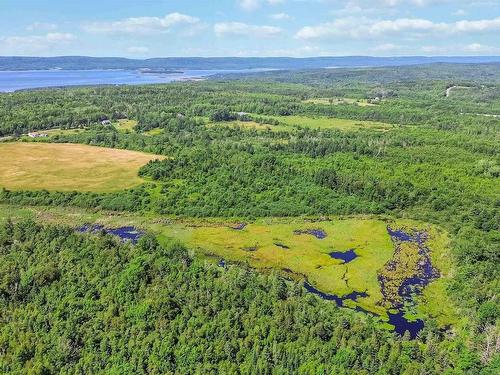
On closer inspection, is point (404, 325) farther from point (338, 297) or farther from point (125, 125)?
point (125, 125)

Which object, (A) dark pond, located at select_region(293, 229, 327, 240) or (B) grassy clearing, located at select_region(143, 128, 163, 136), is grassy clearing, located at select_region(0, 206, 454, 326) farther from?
(B) grassy clearing, located at select_region(143, 128, 163, 136)

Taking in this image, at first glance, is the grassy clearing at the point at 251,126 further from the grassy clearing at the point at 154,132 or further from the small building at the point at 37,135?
the small building at the point at 37,135

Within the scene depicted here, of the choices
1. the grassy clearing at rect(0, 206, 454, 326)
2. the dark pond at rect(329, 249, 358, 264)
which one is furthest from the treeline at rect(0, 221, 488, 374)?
the dark pond at rect(329, 249, 358, 264)

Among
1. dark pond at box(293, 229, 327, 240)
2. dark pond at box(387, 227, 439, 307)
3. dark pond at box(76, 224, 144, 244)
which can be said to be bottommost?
dark pond at box(387, 227, 439, 307)

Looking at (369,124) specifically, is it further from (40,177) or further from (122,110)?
(40,177)

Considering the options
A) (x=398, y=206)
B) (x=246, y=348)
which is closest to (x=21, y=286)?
(x=246, y=348)

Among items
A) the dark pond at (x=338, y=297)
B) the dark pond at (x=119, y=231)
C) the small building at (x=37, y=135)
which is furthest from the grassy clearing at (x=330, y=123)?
the dark pond at (x=338, y=297)
